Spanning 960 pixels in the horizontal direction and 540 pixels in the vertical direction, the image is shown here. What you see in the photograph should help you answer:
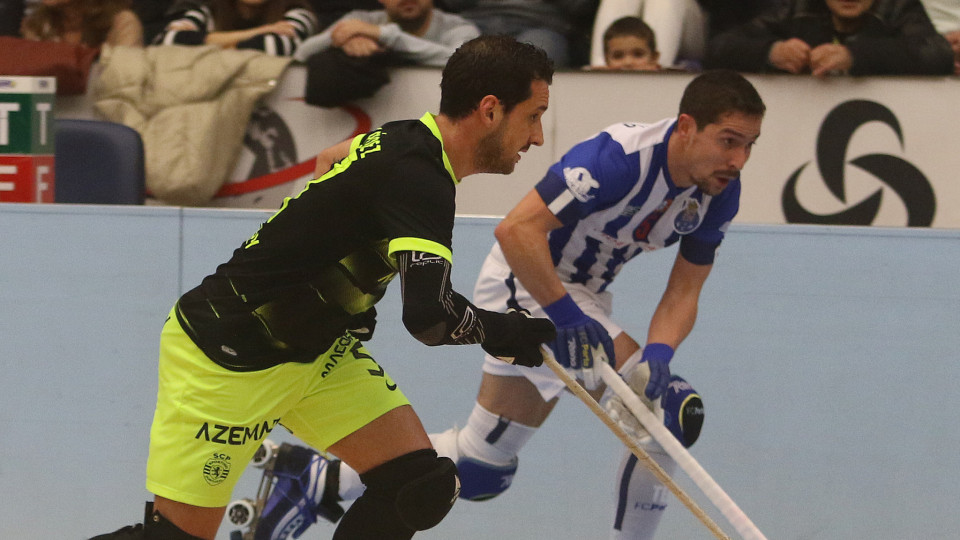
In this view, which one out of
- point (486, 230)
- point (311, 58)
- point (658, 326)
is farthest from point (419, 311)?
point (311, 58)

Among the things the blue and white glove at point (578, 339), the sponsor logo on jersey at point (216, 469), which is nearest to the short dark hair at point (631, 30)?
the blue and white glove at point (578, 339)

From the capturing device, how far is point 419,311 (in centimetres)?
242

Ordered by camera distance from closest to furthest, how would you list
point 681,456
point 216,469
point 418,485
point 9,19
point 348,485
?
point 216,469 → point 418,485 → point 681,456 → point 348,485 → point 9,19

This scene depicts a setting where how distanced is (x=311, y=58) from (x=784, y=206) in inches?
69.2

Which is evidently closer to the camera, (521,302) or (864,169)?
(521,302)

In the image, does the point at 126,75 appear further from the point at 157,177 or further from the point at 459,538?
the point at 459,538

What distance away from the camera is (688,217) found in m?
3.36

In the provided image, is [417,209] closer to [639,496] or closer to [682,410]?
[682,410]

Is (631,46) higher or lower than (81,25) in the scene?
higher

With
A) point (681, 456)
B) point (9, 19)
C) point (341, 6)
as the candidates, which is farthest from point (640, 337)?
point (9, 19)

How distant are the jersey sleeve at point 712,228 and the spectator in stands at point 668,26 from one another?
1.26 metres

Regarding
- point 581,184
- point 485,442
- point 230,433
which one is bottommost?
point 485,442

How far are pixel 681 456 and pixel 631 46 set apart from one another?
195cm

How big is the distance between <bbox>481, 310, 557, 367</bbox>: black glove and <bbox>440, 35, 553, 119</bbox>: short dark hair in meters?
0.45
